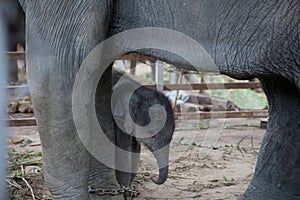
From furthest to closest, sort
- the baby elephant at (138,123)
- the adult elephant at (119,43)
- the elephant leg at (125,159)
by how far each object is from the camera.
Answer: the elephant leg at (125,159)
the baby elephant at (138,123)
the adult elephant at (119,43)

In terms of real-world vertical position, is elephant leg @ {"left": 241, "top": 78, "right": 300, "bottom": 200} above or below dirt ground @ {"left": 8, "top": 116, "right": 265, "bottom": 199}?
above

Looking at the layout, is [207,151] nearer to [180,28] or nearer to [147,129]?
[147,129]

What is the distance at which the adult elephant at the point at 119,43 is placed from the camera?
7.18 ft

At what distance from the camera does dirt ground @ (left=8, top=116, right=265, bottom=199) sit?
130 inches

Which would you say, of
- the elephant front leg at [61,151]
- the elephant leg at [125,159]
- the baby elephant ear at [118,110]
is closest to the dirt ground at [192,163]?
the elephant leg at [125,159]

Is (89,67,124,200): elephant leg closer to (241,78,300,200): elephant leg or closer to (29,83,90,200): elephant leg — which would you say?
(29,83,90,200): elephant leg

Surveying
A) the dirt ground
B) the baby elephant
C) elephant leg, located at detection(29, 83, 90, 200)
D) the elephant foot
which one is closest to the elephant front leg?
elephant leg, located at detection(29, 83, 90, 200)

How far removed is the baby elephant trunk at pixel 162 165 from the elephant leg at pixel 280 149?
0.42 meters

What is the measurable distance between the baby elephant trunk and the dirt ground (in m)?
0.31

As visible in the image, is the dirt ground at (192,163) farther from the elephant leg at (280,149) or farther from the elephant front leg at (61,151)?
the elephant front leg at (61,151)

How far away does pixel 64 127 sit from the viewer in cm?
244

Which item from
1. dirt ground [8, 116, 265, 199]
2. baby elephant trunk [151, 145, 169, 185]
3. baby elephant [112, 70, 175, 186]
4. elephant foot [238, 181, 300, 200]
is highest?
baby elephant [112, 70, 175, 186]

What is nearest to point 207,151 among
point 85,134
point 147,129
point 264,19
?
point 147,129

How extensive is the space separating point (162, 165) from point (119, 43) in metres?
0.67
